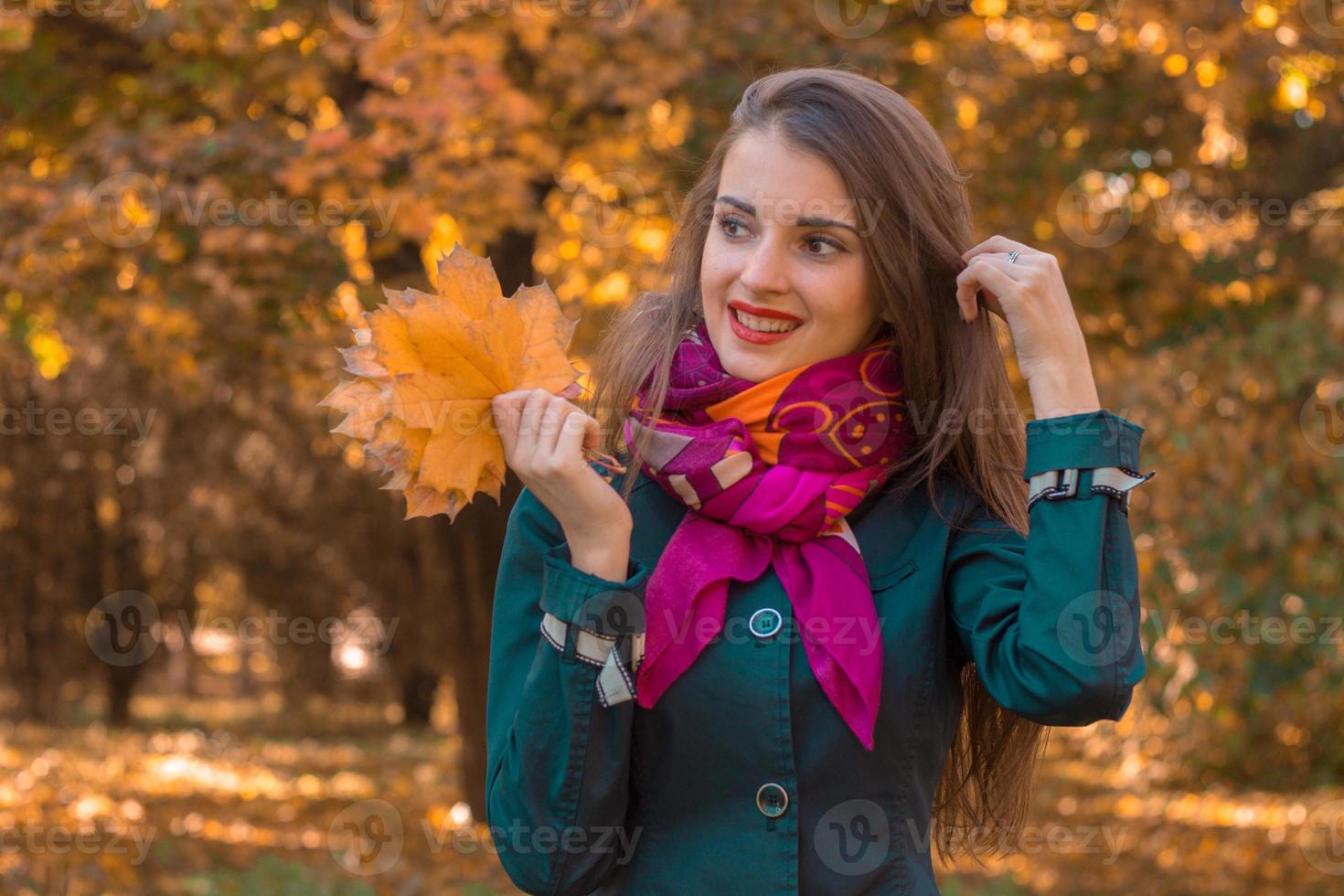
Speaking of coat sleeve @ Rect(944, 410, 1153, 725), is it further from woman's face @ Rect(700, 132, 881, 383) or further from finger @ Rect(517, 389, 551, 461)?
finger @ Rect(517, 389, 551, 461)

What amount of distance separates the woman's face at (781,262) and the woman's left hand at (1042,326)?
0.62 feet

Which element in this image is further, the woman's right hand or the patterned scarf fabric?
the patterned scarf fabric

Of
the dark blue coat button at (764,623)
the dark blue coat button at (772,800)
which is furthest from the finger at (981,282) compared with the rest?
the dark blue coat button at (772,800)

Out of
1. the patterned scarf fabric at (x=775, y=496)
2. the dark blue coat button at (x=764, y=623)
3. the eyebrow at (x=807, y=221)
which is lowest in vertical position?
the dark blue coat button at (x=764, y=623)

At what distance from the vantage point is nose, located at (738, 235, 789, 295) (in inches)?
83.4

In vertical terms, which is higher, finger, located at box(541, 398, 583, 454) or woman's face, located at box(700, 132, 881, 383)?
woman's face, located at box(700, 132, 881, 383)

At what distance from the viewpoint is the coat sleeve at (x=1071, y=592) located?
77.2 inches

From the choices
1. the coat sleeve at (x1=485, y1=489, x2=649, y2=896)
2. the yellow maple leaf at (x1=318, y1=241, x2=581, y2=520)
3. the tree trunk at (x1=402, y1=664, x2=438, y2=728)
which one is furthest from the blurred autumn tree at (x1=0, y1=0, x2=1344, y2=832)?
the tree trunk at (x1=402, y1=664, x2=438, y2=728)

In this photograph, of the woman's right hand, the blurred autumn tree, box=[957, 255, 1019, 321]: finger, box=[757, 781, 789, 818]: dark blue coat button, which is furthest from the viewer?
the blurred autumn tree

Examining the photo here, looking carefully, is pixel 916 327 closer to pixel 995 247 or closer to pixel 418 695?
pixel 995 247

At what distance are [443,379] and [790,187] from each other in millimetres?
570

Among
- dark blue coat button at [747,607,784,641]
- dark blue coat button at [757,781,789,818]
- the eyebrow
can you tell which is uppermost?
the eyebrow

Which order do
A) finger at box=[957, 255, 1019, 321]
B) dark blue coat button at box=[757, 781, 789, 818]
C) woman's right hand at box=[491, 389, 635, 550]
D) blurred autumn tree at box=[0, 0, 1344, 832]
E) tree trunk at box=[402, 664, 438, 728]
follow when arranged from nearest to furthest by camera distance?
woman's right hand at box=[491, 389, 635, 550], dark blue coat button at box=[757, 781, 789, 818], finger at box=[957, 255, 1019, 321], blurred autumn tree at box=[0, 0, 1344, 832], tree trunk at box=[402, 664, 438, 728]

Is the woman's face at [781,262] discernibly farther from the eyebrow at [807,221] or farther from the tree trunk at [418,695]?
the tree trunk at [418,695]
